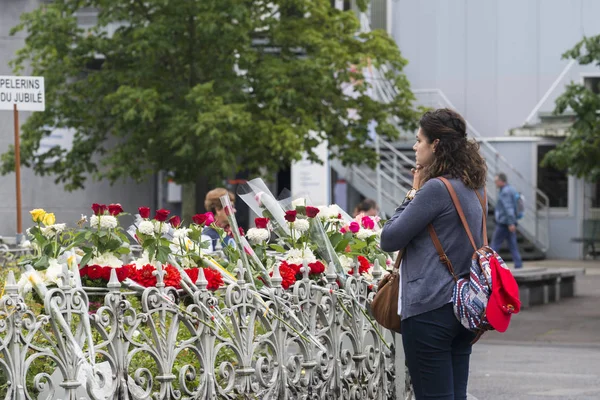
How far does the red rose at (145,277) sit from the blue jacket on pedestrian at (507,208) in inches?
680

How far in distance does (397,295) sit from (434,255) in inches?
11.3

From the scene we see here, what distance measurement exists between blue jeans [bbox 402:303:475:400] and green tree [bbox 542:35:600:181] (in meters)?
13.0

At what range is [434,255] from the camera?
16.4 ft

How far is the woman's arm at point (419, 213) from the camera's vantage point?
497cm

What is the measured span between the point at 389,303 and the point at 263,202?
71.6 inches

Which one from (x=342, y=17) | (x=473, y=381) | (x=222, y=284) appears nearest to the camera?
(x=222, y=284)

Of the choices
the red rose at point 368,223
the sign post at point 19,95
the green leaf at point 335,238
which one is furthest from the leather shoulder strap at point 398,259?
the sign post at point 19,95

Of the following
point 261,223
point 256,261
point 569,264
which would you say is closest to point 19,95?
point 261,223

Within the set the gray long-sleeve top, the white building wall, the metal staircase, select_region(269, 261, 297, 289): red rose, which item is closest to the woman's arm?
the gray long-sleeve top

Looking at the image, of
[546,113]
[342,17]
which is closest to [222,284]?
[342,17]

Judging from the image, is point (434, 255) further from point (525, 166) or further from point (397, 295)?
point (525, 166)

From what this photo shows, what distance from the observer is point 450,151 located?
5074mm

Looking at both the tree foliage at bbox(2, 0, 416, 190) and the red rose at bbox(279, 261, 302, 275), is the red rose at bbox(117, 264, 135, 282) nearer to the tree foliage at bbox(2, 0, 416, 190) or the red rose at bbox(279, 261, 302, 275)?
the red rose at bbox(279, 261, 302, 275)

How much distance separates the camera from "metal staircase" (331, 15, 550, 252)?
102 feet
